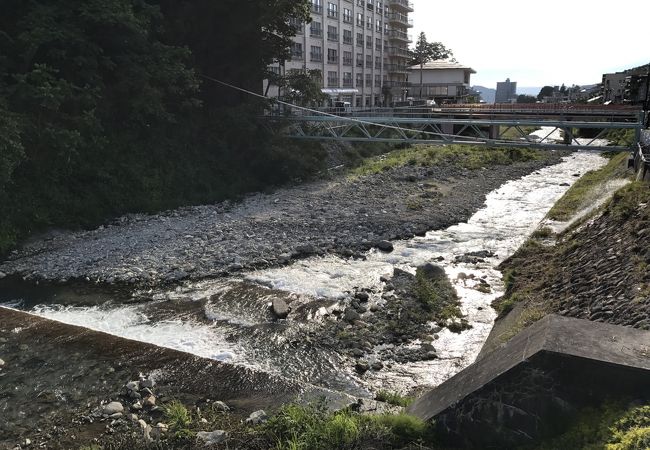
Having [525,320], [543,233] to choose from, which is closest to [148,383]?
[525,320]

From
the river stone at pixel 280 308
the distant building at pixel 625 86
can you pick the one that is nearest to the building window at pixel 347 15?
the distant building at pixel 625 86

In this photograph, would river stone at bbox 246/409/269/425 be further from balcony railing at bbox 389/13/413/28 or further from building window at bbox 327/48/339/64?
balcony railing at bbox 389/13/413/28

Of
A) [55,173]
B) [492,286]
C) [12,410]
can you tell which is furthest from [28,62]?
[492,286]

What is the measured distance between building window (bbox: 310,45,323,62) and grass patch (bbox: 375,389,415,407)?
49989mm

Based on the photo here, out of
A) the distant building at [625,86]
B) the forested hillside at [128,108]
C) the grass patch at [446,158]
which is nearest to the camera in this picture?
the forested hillside at [128,108]

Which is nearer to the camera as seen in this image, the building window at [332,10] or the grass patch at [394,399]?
the grass patch at [394,399]

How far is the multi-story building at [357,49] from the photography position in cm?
5406

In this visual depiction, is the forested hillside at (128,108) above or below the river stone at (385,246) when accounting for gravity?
above

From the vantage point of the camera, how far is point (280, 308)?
13.6m

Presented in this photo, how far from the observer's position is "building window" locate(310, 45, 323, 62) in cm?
5449

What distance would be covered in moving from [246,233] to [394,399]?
42.7 feet

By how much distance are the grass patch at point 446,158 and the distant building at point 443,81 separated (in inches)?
1113

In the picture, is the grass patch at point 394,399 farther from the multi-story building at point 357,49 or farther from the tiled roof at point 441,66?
the tiled roof at point 441,66

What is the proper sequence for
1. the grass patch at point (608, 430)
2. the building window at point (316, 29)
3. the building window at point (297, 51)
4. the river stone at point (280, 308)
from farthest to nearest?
1. the building window at point (316, 29)
2. the building window at point (297, 51)
3. the river stone at point (280, 308)
4. the grass patch at point (608, 430)
